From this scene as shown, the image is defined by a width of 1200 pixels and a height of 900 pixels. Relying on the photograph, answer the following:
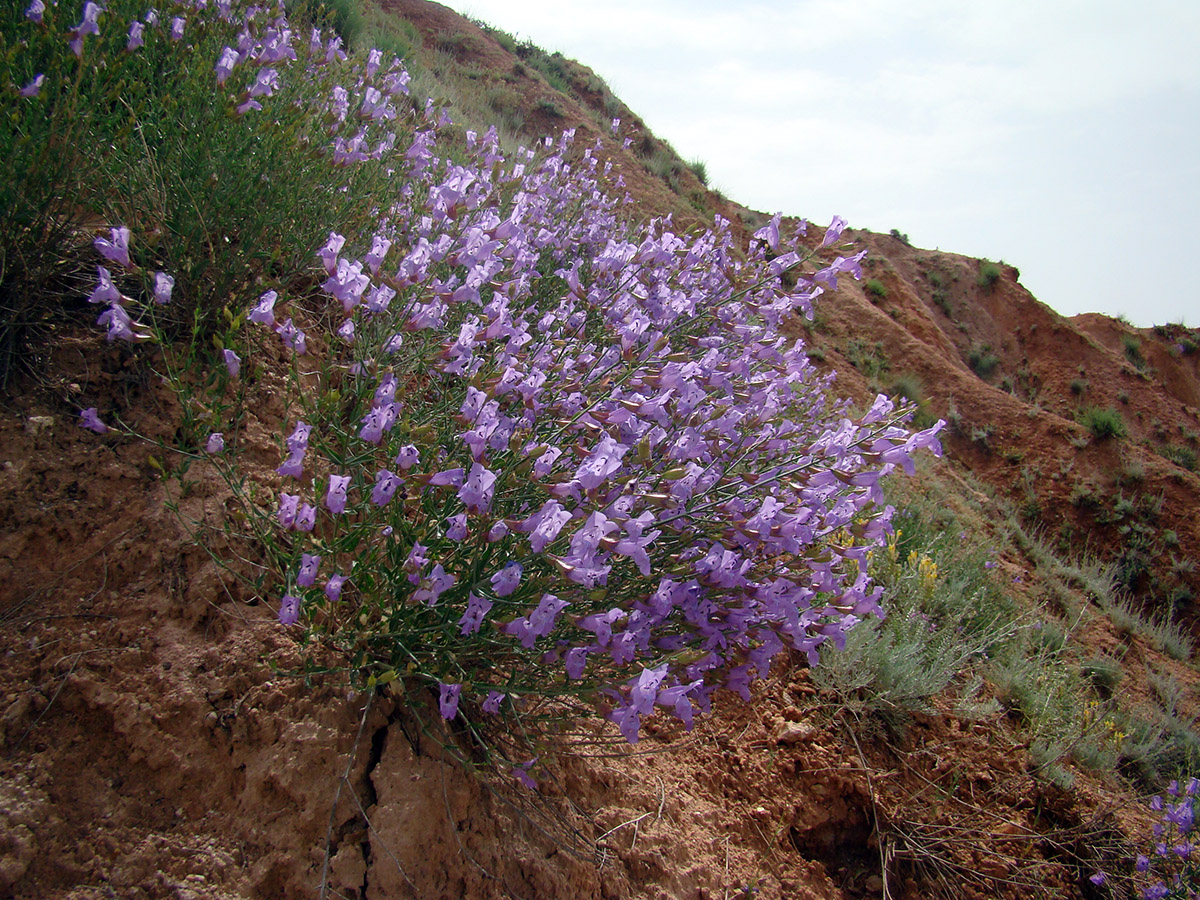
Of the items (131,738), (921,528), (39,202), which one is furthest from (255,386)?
(921,528)

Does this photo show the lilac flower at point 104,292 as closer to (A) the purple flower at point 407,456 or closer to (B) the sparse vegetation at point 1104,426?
(A) the purple flower at point 407,456

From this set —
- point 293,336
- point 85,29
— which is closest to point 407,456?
point 293,336

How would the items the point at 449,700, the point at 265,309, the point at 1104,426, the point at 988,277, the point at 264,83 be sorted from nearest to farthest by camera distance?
the point at 449,700 → the point at 265,309 → the point at 264,83 → the point at 1104,426 → the point at 988,277

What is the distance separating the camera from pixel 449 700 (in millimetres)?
1495

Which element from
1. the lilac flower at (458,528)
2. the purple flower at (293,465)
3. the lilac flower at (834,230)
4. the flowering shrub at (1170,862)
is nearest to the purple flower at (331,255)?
the purple flower at (293,465)

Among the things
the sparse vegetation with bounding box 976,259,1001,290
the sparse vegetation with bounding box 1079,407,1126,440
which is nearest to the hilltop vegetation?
the sparse vegetation with bounding box 1079,407,1126,440

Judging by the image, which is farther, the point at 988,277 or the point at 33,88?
the point at 988,277

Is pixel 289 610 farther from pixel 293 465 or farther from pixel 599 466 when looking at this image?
pixel 599 466

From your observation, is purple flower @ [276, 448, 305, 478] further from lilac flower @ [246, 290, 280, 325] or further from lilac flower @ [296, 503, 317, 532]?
lilac flower @ [246, 290, 280, 325]

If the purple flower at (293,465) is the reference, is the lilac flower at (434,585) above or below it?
below

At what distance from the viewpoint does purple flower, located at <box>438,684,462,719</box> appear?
1446mm

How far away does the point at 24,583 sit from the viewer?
5.25 ft

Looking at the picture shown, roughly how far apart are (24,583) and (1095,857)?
14.3 feet

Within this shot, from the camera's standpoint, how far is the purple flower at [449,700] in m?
1.45
